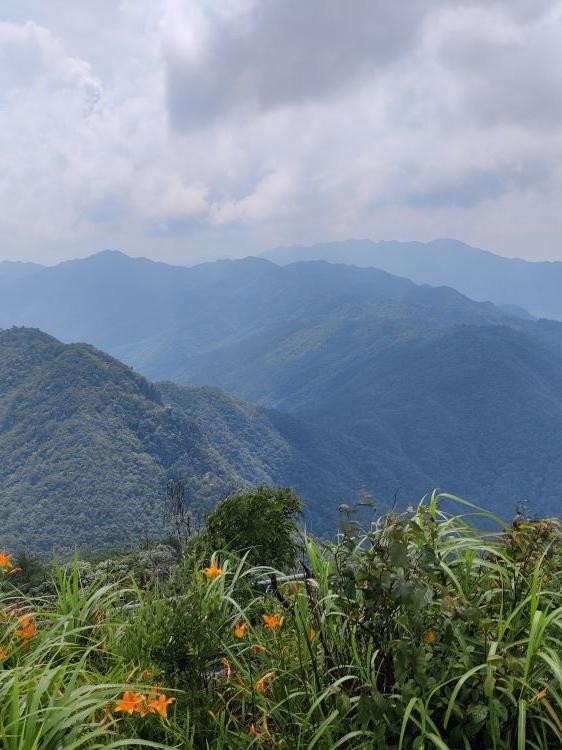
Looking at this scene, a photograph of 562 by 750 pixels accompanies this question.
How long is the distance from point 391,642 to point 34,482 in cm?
7935

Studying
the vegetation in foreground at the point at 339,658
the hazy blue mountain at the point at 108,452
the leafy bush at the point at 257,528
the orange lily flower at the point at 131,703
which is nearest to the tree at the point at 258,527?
the leafy bush at the point at 257,528

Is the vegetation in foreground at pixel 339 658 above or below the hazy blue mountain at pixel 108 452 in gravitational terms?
above

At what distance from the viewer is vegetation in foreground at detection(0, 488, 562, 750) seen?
1.68m

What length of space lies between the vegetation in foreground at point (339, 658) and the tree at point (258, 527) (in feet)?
2.60

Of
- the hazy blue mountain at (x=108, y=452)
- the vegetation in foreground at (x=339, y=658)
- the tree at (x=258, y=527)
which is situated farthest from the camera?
the hazy blue mountain at (x=108, y=452)

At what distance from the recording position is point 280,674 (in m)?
A: 2.13

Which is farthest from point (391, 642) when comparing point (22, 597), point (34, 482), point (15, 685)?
point (34, 482)

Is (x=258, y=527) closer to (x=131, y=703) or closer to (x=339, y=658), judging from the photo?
(x=339, y=658)

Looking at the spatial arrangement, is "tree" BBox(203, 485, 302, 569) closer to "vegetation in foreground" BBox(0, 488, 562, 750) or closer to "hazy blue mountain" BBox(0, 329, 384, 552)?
"vegetation in foreground" BBox(0, 488, 562, 750)

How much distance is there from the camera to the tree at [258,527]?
3561mm

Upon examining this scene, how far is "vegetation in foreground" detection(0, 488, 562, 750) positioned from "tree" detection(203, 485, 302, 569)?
31.2 inches

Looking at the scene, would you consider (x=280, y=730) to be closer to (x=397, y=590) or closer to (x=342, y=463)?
(x=397, y=590)

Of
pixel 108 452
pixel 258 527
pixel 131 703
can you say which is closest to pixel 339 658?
pixel 131 703

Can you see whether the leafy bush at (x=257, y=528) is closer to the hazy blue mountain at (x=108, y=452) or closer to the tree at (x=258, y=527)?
the tree at (x=258, y=527)
